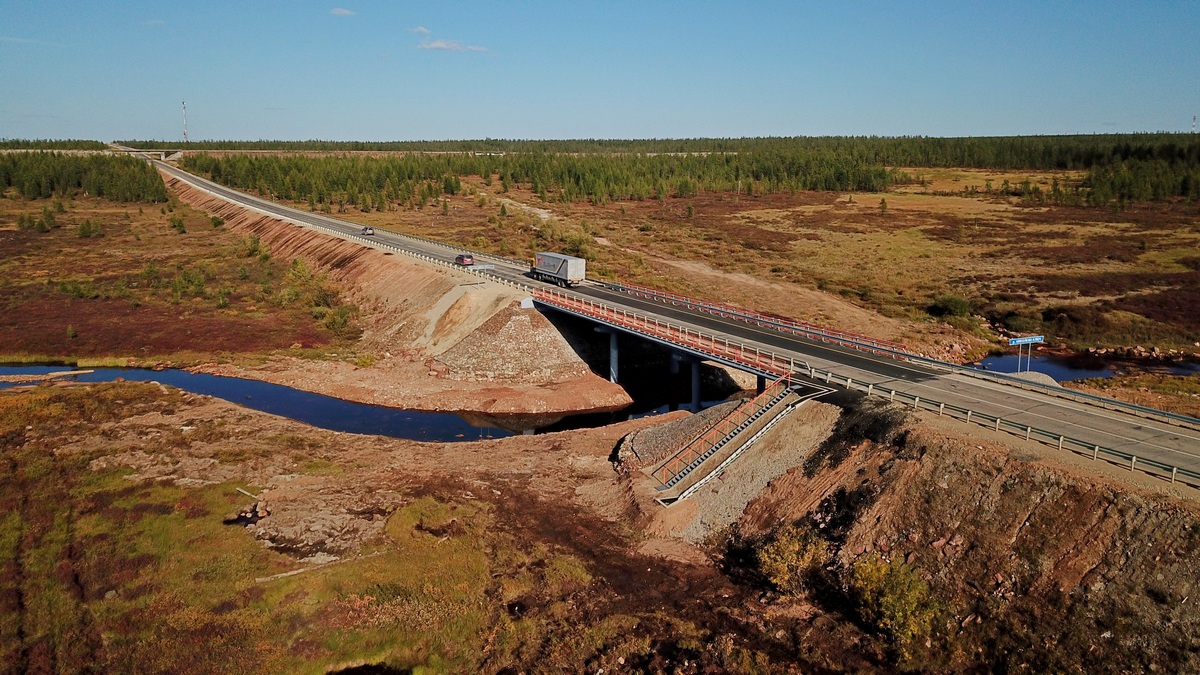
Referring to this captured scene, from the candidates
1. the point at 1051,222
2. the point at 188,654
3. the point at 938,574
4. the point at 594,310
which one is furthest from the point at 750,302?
the point at 1051,222

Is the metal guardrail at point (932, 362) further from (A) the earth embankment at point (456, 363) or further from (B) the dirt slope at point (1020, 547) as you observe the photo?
(A) the earth embankment at point (456, 363)

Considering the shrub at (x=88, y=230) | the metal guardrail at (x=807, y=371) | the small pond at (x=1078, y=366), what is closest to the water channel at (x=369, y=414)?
the metal guardrail at (x=807, y=371)

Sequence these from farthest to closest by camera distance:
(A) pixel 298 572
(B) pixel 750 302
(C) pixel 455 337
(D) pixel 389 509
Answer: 1. (B) pixel 750 302
2. (C) pixel 455 337
3. (D) pixel 389 509
4. (A) pixel 298 572

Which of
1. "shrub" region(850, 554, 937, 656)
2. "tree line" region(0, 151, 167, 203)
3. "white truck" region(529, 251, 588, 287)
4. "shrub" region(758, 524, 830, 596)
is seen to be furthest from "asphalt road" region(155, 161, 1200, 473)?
"tree line" region(0, 151, 167, 203)

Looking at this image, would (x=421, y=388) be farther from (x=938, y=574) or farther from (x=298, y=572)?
(x=938, y=574)

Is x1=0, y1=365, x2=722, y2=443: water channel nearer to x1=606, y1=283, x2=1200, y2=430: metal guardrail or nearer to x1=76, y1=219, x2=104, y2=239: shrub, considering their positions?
x1=606, y1=283, x2=1200, y2=430: metal guardrail

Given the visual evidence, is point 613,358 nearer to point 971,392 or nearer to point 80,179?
point 971,392
